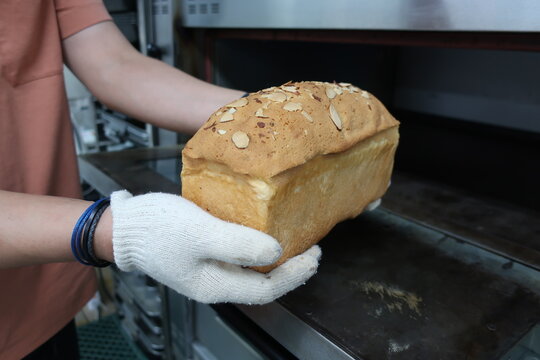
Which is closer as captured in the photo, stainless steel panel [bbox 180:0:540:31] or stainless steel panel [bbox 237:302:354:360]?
stainless steel panel [bbox 237:302:354:360]

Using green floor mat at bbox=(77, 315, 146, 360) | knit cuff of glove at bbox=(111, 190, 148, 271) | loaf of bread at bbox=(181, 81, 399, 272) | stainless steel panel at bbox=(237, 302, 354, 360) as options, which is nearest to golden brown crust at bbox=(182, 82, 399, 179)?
loaf of bread at bbox=(181, 81, 399, 272)

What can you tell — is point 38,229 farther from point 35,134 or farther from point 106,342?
point 106,342

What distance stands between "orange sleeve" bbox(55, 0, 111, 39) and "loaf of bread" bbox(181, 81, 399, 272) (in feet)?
1.64

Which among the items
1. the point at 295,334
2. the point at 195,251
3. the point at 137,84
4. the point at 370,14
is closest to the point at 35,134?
the point at 137,84

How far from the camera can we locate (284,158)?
2.04ft

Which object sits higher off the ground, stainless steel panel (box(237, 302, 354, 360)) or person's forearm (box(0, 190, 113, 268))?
person's forearm (box(0, 190, 113, 268))

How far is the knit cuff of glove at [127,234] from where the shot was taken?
0.60 m

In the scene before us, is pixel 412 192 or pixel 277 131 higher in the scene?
pixel 277 131

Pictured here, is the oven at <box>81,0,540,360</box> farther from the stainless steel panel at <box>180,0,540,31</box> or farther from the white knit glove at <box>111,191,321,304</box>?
the white knit glove at <box>111,191,321,304</box>

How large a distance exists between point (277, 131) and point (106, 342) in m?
1.72

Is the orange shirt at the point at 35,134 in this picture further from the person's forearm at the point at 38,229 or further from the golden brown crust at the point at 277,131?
the golden brown crust at the point at 277,131

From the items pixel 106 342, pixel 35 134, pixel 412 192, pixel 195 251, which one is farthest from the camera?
pixel 106 342

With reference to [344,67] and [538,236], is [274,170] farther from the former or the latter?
[344,67]

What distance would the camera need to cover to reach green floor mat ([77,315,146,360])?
1.81 m
